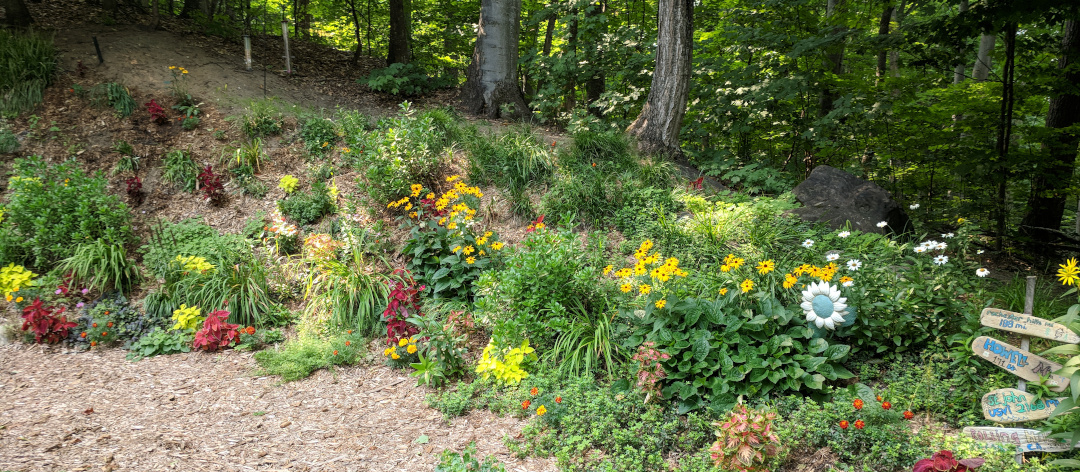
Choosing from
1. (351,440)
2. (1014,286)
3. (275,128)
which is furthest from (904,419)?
(275,128)

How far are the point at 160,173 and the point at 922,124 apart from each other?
8841mm

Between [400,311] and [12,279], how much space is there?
11.4 ft

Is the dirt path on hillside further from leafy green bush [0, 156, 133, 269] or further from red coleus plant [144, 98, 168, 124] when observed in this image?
red coleus plant [144, 98, 168, 124]

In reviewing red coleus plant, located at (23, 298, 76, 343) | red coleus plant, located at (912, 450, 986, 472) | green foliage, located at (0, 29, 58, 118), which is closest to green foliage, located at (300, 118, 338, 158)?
red coleus plant, located at (23, 298, 76, 343)

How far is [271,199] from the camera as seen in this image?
6168 mm

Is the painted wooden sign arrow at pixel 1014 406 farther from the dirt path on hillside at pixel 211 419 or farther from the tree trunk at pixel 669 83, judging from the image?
the tree trunk at pixel 669 83

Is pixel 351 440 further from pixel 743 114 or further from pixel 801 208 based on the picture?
pixel 743 114

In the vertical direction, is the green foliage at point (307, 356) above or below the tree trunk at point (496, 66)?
below

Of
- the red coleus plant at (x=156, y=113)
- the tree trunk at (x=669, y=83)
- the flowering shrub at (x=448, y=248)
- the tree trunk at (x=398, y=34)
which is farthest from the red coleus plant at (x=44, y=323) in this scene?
the tree trunk at (x=398, y=34)

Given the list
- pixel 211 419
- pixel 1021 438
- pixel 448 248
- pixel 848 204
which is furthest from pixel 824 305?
pixel 211 419

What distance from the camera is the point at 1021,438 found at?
2439 millimetres

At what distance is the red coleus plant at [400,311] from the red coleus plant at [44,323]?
8.64ft

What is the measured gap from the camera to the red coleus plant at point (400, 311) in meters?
4.22

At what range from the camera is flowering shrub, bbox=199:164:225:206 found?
19.6 feet
